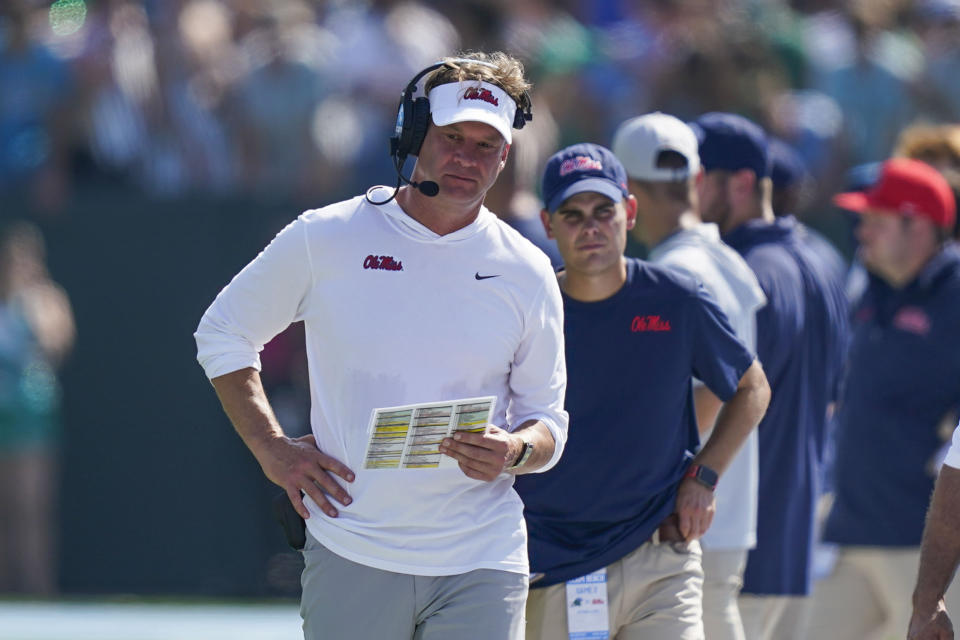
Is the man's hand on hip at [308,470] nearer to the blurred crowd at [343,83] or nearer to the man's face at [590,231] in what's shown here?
the man's face at [590,231]

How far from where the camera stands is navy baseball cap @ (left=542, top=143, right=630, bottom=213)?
432 cm

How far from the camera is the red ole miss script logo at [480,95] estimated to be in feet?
12.2

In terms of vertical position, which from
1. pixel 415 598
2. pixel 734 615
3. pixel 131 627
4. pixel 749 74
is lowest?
pixel 131 627

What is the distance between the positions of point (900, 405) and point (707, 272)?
4.31 ft

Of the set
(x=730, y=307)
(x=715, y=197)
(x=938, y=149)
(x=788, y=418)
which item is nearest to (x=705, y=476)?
(x=730, y=307)

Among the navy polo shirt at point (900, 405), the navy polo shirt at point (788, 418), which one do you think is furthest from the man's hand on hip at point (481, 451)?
the navy polo shirt at point (900, 405)

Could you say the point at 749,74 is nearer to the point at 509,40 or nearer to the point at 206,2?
the point at 509,40

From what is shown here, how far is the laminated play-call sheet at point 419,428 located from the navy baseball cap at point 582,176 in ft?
3.39

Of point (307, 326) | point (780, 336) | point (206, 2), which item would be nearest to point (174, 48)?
point (206, 2)

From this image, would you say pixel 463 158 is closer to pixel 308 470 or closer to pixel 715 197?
pixel 308 470

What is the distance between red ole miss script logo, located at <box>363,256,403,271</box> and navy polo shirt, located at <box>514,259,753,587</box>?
82 cm

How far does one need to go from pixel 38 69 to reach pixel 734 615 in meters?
7.34

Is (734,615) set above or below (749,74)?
below

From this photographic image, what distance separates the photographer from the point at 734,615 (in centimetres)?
479
